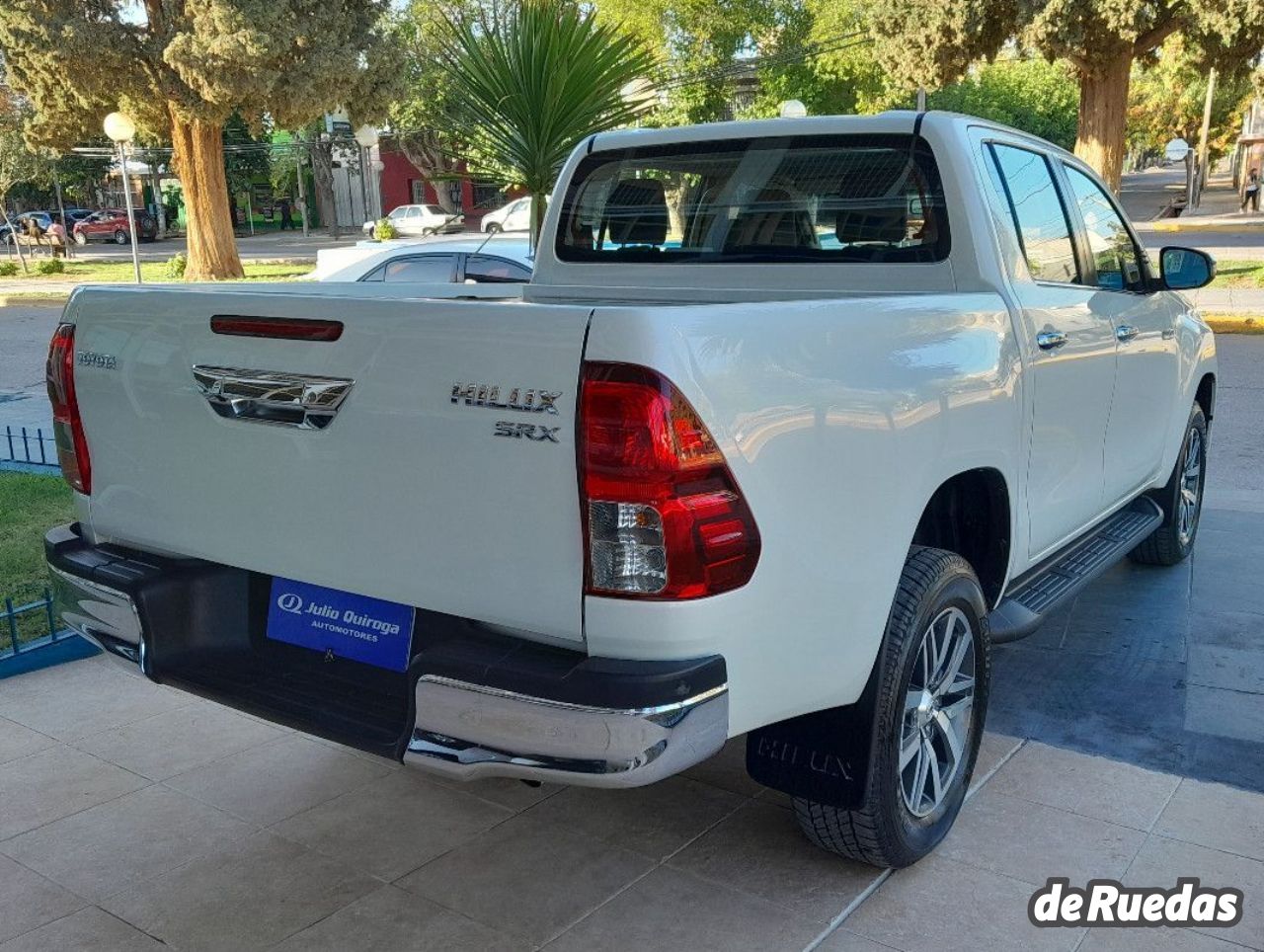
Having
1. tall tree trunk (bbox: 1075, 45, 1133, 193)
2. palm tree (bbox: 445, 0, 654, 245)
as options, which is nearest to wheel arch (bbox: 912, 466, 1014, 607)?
palm tree (bbox: 445, 0, 654, 245)

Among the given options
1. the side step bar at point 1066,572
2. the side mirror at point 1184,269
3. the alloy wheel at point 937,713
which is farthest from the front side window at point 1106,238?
the alloy wheel at point 937,713

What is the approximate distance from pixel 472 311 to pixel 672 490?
57 cm

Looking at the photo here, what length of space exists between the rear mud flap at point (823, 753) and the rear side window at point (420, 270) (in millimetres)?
8040

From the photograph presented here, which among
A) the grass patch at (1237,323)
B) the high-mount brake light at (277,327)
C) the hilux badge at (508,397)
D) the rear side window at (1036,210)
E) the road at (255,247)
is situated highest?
the rear side window at (1036,210)

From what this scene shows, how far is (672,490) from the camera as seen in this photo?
2.25 meters

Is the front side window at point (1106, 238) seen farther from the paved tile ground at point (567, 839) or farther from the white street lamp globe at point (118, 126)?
the white street lamp globe at point (118, 126)

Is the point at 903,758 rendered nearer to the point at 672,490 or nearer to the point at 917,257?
the point at 672,490

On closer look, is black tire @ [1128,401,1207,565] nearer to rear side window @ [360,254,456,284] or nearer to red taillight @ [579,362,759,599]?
red taillight @ [579,362,759,599]

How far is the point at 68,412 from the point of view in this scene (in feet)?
10.7

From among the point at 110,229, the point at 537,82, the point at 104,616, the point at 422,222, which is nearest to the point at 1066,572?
the point at 104,616

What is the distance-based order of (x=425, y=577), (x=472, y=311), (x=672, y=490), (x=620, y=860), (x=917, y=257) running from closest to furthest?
(x=672, y=490) < (x=472, y=311) < (x=425, y=577) < (x=620, y=860) < (x=917, y=257)

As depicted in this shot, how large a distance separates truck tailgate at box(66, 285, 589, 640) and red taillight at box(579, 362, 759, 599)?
46 mm

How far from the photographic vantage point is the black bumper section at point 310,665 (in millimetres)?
2303

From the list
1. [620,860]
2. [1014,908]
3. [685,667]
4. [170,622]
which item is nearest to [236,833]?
[170,622]
